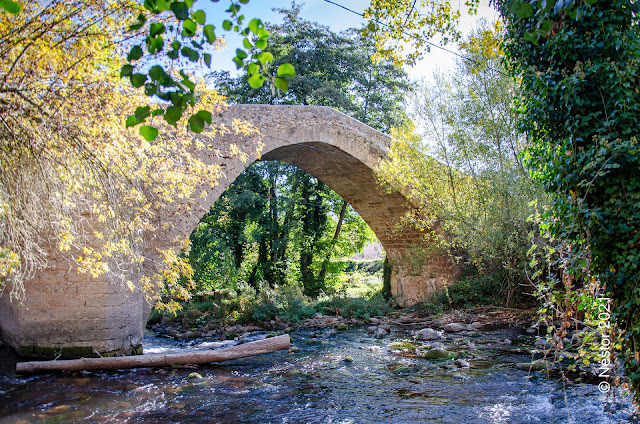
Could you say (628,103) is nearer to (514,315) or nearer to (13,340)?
(514,315)

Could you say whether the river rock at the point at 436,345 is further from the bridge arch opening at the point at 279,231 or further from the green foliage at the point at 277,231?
the green foliage at the point at 277,231

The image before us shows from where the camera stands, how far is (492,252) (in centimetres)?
935

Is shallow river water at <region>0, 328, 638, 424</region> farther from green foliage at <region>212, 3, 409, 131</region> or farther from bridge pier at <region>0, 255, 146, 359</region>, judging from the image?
green foliage at <region>212, 3, 409, 131</region>

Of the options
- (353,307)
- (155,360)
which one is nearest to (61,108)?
(155,360)

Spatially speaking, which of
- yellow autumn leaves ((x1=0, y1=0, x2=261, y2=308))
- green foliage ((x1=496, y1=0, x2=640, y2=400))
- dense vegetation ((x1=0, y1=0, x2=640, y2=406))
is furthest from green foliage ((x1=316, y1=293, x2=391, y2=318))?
green foliage ((x1=496, y1=0, x2=640, y2=400))

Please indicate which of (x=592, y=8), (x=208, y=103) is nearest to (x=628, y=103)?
(x=592, y=8)

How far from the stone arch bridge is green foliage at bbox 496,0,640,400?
17.5ft

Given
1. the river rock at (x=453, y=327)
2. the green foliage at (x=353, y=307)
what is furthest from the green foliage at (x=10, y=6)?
the green foliage at (x=353, y=307)

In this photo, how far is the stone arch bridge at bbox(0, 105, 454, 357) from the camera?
20.2 ft

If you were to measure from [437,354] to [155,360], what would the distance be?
3.77 m

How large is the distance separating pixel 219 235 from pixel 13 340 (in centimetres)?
794

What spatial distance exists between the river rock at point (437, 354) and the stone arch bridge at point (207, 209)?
4144mm

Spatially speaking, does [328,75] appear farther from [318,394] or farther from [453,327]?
[318,394]

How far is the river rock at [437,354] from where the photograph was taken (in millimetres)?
6461
